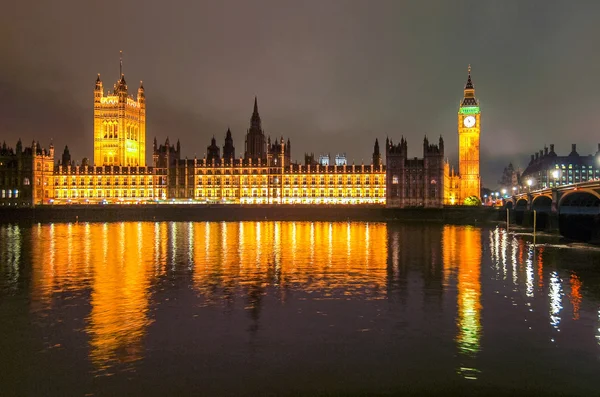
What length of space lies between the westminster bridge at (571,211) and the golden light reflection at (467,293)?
11.6 meters

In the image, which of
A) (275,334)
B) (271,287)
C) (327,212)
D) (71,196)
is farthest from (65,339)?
(71,196)

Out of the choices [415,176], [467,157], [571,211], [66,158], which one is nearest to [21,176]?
[66,158]

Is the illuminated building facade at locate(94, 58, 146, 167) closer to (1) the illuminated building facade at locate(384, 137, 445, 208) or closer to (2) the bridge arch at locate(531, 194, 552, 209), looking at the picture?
(1) the illuminated building facade at locate(384, 137, 445, 208)

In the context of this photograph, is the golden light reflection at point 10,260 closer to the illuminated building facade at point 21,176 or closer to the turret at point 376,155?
the illuminated building facade at point 21,176

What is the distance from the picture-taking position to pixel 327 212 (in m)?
122

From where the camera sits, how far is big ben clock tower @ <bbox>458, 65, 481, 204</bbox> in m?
158

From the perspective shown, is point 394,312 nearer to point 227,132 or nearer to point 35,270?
point 35,270

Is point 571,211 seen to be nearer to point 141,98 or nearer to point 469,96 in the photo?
point 469,96

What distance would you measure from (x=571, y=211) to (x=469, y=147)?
3405 inches

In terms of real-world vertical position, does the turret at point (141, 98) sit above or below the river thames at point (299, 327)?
above

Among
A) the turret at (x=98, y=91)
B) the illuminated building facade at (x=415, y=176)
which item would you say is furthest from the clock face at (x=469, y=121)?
the turret at (x=98, y=91)

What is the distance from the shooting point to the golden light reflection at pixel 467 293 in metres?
20.0

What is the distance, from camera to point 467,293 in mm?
30172

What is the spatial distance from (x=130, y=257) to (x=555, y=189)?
51.5 m
